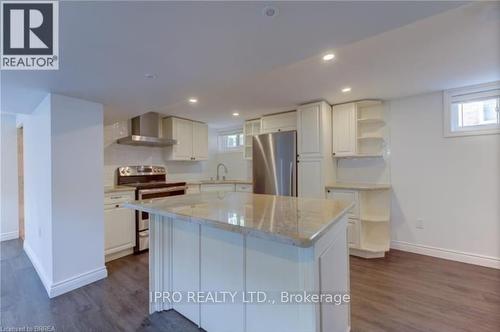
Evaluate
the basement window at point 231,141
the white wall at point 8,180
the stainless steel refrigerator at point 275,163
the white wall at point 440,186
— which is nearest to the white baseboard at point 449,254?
the white wall at point 440,186

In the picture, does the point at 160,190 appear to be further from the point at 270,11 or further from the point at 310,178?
the point at 270,11

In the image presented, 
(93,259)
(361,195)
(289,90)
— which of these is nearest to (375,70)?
(289,90)

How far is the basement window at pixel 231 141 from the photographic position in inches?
216

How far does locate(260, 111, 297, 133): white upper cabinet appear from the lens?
3967mm

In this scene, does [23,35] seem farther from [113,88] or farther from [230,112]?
[230,112]

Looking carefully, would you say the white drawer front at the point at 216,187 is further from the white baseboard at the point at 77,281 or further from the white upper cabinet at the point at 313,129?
the white baseboard at the point at 77,281

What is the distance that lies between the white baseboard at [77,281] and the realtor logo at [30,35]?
2.02 m

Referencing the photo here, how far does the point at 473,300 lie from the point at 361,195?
1.48 meters

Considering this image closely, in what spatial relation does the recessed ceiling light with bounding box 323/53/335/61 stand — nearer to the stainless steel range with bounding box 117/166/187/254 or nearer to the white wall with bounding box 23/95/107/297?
the white wall with bounding box 23/95/107/297

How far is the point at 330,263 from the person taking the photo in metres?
1.34

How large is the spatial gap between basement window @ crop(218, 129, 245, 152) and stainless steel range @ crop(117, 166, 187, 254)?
1.70 m

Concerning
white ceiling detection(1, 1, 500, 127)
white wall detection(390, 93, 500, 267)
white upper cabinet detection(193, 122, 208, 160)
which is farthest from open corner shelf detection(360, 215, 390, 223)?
white upper cabinet detection(193, 122, 208, 160)

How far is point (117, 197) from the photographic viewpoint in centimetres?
323

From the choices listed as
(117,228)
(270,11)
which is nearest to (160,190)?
(117,228)
